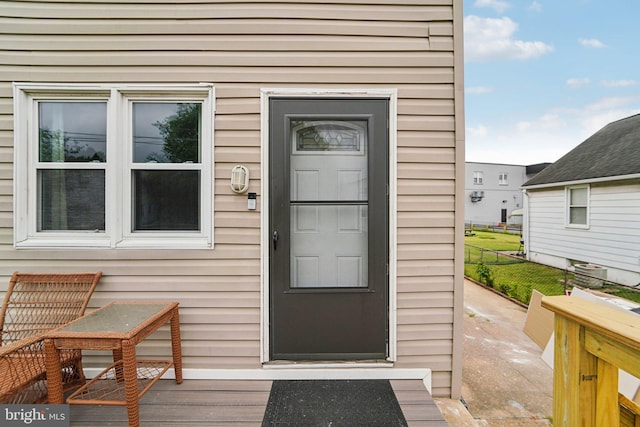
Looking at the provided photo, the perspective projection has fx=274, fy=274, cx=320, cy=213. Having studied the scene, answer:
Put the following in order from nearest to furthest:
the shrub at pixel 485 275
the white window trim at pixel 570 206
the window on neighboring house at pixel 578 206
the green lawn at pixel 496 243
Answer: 1. the shrub at pixel 485 275
2. the white window trim at pixel 570 206
3. the window on neighboring house at pixel 578 206
4. the green lawn at pixel 496 243

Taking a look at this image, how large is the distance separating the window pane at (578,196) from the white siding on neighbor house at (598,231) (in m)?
0.22

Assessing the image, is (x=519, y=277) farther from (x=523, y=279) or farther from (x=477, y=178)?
(x=477, y=178)

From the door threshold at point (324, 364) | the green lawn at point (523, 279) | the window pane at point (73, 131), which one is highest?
the window pane at point (73, 131)

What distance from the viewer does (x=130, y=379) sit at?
154cm

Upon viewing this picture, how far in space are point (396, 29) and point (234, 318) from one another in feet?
8.30

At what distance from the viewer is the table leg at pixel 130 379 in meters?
1.52

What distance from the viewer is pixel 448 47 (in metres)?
2.07

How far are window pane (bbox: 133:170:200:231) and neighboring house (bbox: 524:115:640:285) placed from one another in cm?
859

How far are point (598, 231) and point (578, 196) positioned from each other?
43.7 inches

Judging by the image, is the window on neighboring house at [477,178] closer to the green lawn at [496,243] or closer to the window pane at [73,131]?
the green lawn at [496,243]

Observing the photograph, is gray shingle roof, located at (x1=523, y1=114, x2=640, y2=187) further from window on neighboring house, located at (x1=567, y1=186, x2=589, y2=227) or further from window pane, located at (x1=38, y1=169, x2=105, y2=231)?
window pane, located at (x1=38, y1=169, x2=105, y2=231)

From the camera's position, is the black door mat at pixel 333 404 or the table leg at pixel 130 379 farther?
the black door mat at pixel 333 404

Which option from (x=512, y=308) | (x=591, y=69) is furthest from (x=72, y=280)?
(x=591, y=69)

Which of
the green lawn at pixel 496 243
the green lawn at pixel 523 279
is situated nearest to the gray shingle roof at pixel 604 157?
the green lawn at pixel 523 279
